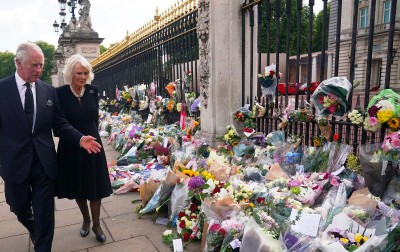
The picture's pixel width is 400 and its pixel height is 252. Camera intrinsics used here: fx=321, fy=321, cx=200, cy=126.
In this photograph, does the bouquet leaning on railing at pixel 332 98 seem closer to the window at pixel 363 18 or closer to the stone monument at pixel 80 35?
the stone monument at pixel 80 35

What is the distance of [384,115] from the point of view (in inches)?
112

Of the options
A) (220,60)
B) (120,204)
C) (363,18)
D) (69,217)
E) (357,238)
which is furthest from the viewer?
(363,18)

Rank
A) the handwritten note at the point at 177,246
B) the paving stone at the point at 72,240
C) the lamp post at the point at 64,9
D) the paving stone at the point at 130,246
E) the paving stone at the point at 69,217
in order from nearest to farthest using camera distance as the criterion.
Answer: the handwritten note at the point at 177,246
the paving stone at the point at 130,246
the paving stone at the point at 72,240
the paving stone at the point at 69,217
the lamp post at the point at 64,9

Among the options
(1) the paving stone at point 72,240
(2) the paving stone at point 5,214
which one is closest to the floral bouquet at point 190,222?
(1) the paving stone at point 72,240

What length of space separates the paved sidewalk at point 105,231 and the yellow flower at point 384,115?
6.89ft

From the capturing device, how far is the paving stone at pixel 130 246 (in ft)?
10.5

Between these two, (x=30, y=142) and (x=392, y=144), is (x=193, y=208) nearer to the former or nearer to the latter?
(x=30, y=142)

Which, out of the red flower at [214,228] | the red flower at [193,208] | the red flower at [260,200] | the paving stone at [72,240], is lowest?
the paving stone at [72,240]

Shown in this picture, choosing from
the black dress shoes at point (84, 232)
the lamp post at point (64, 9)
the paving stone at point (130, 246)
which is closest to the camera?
the paving stone at point (130, 246)

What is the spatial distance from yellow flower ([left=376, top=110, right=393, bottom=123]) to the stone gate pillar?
2.70m

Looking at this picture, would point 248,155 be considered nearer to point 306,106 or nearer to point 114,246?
point 306,106

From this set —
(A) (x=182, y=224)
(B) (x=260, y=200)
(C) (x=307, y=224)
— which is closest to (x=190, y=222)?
(A) (x=182, y=224)

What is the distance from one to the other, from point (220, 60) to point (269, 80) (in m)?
1.06

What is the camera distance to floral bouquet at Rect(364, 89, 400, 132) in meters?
2.85
